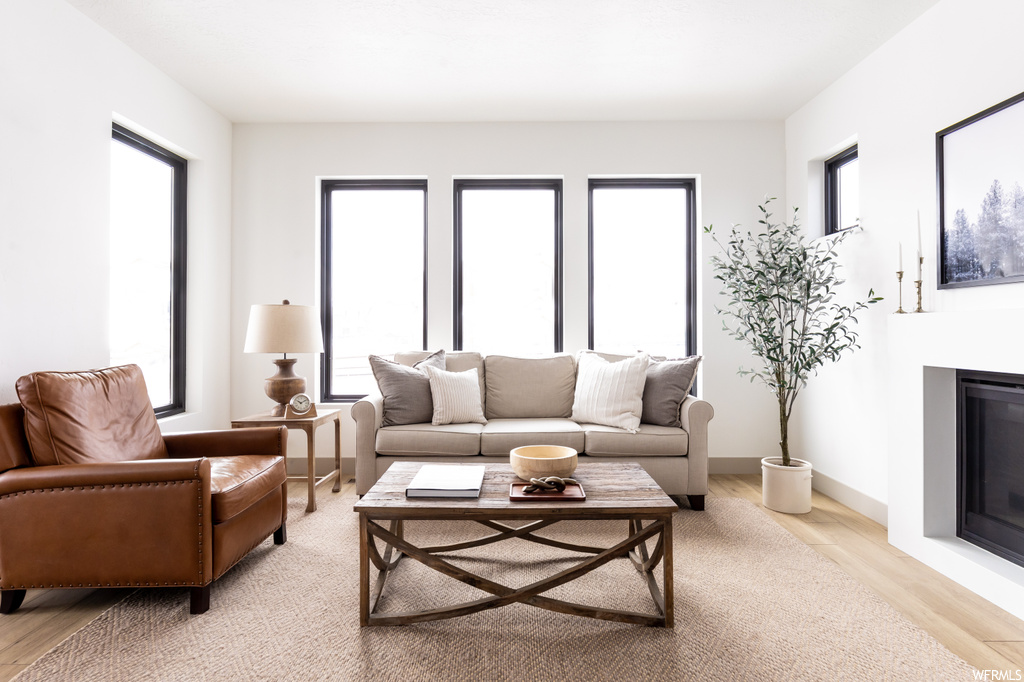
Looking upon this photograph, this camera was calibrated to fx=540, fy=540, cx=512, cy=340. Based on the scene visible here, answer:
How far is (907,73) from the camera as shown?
2941 millimetres

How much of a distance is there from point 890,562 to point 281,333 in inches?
140

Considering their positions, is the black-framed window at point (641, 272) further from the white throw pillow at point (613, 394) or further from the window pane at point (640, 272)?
the white throw pillow at point (613, 394)

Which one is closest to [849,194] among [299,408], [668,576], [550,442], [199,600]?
[550,442]

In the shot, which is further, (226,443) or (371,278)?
(371,278)

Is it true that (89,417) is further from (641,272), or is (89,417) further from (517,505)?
(641,272)

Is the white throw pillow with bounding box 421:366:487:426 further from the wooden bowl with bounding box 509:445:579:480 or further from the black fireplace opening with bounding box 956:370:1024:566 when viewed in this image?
the black fireplace opening with bounding box 956:370:1024:566

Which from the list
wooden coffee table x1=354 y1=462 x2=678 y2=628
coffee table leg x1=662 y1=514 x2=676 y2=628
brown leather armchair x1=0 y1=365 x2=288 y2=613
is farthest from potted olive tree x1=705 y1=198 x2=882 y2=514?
brown leather armchair x1=0 y1=365 x2=288 y2=613

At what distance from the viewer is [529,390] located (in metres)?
3.86

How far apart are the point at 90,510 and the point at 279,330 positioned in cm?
158

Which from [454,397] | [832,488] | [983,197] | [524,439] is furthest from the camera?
[832,488]

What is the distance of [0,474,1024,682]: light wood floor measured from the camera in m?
1.84

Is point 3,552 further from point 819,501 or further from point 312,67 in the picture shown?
point 819,501

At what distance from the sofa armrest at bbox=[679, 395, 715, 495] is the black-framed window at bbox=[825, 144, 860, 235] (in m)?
1.54

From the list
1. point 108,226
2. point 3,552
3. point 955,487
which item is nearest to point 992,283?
point 955,487
